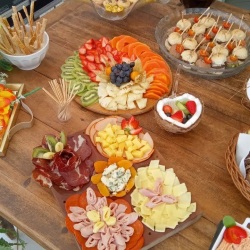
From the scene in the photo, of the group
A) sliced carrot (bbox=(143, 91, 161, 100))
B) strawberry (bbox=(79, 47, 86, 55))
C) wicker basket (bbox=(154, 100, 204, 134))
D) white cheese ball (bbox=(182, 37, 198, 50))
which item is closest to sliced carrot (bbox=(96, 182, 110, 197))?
wicker basket (bbox=(154, 100, 204, 134))

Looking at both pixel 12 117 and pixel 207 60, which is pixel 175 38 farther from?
pixel 12 117

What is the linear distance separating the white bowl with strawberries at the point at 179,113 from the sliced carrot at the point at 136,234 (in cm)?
35

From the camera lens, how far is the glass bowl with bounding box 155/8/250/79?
1.47 m

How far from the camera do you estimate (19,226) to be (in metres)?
1.09

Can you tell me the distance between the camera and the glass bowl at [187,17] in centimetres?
147

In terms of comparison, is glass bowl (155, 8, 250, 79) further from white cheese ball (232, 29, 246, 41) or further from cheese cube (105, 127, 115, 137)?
cheese cube (105, 127, 115, 137)

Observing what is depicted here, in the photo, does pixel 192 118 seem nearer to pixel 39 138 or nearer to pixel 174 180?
pixel 174 180

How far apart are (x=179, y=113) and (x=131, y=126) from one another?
0.54 feet

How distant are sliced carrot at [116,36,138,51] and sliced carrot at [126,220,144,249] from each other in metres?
0.77

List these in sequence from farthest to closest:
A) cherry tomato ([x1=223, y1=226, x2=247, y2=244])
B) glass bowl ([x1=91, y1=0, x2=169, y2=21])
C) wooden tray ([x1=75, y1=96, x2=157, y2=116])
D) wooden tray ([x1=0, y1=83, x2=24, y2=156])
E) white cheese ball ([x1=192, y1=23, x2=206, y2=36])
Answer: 1. glass bowl ([x1=91, y1=0, x2=169, y2=21])
2. white cheese ball ([x1=192, y1=23, x2=206, y2=36])
3. wooden tray ([x1=75, y1=96, x2=157, y2=116])
4. wooden tray ([x1=0, y1=83, x2=24, y2=156])
5. cherry tomato ([x1=223, y1=226, x2=247, y2=244])

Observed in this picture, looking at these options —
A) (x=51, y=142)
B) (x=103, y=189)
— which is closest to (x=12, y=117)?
(x=51, y=142)

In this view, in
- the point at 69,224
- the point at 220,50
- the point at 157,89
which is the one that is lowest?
the point at 69,224

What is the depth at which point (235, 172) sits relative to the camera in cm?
109

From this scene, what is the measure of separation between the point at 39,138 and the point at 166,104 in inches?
17.7
